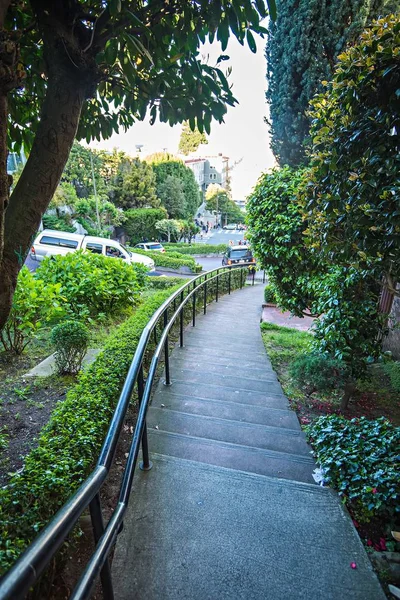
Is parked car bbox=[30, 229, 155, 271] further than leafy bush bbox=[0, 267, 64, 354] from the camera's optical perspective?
Yes

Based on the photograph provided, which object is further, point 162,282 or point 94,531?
point 162,282

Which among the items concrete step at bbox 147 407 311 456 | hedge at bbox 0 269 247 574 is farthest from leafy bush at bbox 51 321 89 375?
concrete step at bbox 147 407 311 456

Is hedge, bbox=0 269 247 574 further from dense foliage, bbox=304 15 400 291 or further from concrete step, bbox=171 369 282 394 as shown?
dense foliage, bbox=304 15 400 291

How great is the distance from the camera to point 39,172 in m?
1.64

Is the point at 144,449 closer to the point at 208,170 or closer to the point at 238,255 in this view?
the point at 238,255

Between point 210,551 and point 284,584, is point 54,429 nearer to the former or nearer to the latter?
point 210,551

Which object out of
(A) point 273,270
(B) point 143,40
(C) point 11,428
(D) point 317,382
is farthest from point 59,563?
(A) point 273,270

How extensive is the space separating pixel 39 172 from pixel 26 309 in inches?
101

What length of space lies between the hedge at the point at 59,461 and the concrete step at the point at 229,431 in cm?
53

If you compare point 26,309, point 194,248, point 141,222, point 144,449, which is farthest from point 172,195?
point 144,449

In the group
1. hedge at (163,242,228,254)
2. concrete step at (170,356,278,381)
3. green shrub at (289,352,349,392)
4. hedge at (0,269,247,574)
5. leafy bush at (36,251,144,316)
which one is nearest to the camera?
hedge at (0,269,247,574)

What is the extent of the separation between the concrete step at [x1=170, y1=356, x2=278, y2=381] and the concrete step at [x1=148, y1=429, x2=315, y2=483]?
53.4 inches

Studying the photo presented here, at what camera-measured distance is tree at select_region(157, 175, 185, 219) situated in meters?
31.7

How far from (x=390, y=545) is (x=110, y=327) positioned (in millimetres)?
4466
